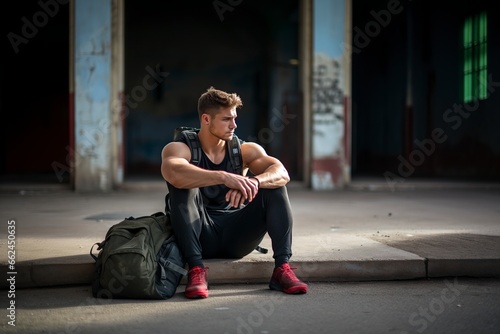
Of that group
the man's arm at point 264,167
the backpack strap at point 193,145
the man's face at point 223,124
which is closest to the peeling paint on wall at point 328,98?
the man's arm at point 264,167

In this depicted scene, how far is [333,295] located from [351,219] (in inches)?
124

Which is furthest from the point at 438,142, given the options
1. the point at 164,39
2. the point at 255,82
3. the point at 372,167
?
the point at 164,39

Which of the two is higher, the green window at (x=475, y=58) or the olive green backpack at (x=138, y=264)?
the green window at (x=475, y=58)

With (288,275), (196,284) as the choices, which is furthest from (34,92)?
(288,275)

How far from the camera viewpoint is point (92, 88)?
11.1m

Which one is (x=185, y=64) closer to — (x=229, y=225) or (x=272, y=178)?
(x=229, y=225)

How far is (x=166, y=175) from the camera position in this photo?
13.4 ft

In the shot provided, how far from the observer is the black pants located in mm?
4035

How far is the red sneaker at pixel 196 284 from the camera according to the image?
3836 mm

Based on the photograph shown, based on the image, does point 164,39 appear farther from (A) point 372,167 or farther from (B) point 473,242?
(B) point 473,242

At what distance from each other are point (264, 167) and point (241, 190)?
0.46 meters

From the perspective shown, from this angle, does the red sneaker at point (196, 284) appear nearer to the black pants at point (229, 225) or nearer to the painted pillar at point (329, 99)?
the black pants at point (229, 225)

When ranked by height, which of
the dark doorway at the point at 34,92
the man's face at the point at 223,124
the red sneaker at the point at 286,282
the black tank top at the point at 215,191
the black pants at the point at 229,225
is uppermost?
the dark doorway at the point at 34,92

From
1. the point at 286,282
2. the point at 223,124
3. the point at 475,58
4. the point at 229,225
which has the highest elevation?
the point at 475,58
